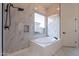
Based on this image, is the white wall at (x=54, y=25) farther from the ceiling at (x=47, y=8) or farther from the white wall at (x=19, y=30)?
the white wall at (x=19, y=30)

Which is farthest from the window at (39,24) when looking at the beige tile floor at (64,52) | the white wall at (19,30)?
the beige tile floor at (64,52)

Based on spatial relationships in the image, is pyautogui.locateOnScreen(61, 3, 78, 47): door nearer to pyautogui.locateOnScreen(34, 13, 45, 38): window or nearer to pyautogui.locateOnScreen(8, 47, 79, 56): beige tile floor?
pyautogui.locateOnScreen(8, 47, 79, 56): beige tile floor

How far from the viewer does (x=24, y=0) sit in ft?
5.31

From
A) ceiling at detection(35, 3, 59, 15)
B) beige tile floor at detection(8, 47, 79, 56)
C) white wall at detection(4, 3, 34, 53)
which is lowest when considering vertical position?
beige tile floor at detection(8, 47, 79, 56)

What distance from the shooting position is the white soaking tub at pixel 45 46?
1.65m

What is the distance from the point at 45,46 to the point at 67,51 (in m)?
0.33

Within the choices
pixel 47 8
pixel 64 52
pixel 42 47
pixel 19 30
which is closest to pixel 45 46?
pixel 42 47

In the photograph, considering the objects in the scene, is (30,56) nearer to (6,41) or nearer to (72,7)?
(6,41)

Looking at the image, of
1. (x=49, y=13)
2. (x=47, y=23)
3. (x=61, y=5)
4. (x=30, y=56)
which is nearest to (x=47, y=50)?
(x=30, y=56)

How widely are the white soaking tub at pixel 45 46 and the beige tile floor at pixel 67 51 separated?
60 mm

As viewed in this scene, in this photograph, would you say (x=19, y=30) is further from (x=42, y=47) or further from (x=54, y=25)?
(x=54, y=25)

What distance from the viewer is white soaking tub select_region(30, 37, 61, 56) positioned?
1.65 metres

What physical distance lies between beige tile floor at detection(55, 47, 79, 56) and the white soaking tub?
60mm

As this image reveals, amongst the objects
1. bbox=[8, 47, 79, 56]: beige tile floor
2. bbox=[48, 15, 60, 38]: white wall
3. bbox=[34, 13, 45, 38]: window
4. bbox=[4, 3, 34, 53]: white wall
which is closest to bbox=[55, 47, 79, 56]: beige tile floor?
bbox=[8, 47, 79, 56]: beige tile floor
